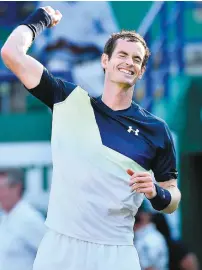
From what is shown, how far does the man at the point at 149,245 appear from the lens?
249 inches

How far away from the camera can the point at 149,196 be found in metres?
3.41

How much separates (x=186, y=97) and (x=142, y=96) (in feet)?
1.31

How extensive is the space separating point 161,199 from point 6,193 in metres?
2.45

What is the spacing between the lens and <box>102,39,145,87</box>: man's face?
362 centimetres

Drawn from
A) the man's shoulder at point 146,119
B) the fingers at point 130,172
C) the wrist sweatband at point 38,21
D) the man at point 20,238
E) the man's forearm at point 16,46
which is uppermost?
the wrist sweatband at point 38,21

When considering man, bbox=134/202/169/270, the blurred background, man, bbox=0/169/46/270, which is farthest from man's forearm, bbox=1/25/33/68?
the blurred background

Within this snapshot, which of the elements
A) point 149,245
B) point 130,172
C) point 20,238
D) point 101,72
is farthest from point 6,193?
point 130,172

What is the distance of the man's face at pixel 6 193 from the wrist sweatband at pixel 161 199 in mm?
2241

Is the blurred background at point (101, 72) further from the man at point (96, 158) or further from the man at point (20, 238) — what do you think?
the man at point (96, 158)

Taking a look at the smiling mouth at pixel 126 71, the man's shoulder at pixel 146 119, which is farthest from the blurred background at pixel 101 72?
the smiling mouth at pixel 126 71

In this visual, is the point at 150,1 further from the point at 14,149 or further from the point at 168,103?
the point at 14,149

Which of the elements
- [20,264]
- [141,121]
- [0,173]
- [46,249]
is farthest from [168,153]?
[0,173]

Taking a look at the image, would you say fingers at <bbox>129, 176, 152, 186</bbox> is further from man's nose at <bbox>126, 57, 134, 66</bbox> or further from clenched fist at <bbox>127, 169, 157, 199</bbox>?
man's nose at <bbox>126, 57, 134, 66</bbox>

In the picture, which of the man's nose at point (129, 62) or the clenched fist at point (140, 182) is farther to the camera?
the man's nose at point (129, 62)
